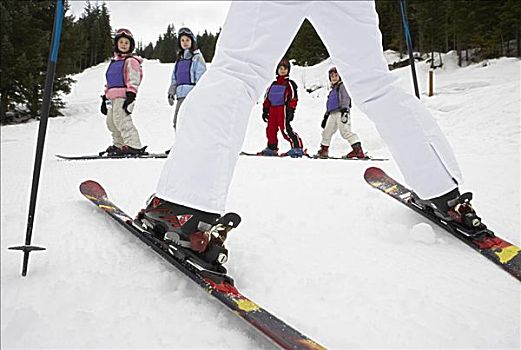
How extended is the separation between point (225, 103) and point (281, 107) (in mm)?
5664

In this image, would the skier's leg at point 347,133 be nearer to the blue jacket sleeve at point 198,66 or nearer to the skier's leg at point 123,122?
the blue jacket sleeve at point 198,66

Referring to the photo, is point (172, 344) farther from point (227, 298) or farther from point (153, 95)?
point (153, 95)

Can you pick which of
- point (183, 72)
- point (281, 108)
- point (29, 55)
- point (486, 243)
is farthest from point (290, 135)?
point (29, 55)

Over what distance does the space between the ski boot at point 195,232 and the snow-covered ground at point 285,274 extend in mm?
102

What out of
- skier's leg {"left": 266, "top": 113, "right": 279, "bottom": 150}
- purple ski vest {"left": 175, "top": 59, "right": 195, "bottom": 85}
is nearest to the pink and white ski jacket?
purple ski vest {"left": 175, "top": 59, "right": 195, "bottom": 85}

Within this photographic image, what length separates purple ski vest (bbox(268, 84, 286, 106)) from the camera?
6855mm

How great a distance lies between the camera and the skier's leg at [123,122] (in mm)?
5863

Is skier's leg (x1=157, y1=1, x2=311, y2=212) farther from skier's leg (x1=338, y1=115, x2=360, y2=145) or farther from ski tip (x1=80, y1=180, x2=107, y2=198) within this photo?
skier's leg (x1=338, y1=115, x2=360, y2=145)

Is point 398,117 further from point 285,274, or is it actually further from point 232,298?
point 232,298

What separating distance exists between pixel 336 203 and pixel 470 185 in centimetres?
100

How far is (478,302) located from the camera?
4.55ft

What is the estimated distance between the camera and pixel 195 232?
1411 mm

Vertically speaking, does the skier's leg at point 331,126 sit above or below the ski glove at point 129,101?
below

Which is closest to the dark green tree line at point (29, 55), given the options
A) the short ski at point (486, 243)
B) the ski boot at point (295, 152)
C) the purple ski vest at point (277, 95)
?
the purple ski vest at point (277, 95)
